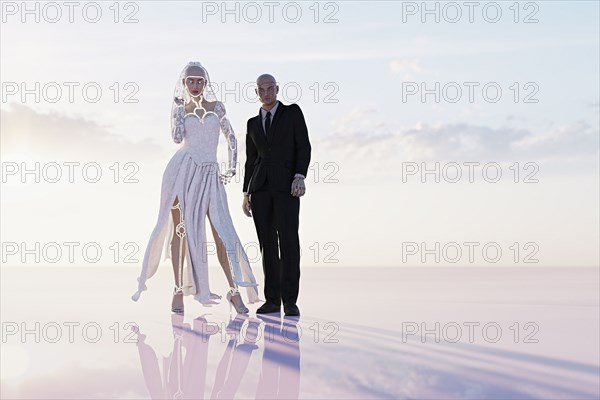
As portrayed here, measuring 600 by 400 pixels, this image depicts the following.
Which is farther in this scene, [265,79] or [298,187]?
[265,79]

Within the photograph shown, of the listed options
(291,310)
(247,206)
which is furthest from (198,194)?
(291,310)

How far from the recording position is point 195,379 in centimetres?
437

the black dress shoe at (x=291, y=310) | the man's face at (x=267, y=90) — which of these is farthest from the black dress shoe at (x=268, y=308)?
the man's face at (x=267, y=90)

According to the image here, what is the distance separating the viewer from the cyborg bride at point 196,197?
7.42 m

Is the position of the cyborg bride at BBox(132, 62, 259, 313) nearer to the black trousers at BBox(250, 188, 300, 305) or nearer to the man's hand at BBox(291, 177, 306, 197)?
the black trousers at BBox(250, 188, 300, 305)

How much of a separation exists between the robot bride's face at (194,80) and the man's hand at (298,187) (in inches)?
45.6

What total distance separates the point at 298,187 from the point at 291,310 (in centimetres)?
106

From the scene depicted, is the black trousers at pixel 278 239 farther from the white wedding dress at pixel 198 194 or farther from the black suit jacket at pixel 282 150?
the white wedding dress at pixel 198 194

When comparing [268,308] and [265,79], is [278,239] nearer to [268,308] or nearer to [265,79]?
[268,308]

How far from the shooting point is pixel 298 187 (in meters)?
7.23

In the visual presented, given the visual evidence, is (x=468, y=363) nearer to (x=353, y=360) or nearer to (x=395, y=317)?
(x=353, y=360)

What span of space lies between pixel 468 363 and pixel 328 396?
1.26m

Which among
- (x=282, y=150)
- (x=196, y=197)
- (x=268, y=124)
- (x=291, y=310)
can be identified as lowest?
(x=291, y=310)

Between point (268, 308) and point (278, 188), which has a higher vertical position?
point (278, 188)
